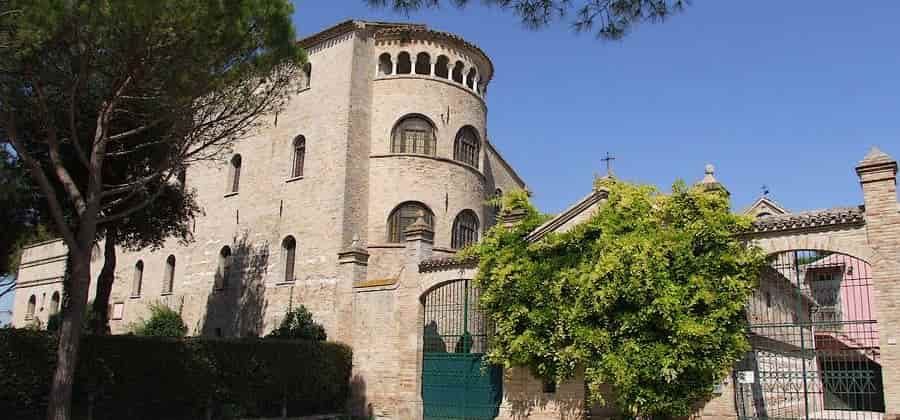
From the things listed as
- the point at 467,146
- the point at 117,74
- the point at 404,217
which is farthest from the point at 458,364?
the point at 467,146

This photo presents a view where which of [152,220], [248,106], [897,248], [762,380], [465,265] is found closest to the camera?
[897,248]

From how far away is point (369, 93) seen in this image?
26.0m

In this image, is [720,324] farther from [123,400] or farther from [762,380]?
[123,400]

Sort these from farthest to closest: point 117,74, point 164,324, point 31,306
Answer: point 31,306, point 164,324, point 117,74

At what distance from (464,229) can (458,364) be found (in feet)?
27.7

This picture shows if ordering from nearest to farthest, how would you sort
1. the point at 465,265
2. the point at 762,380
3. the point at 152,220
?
1. the point at 762,380
2. the point at 465,265
3. the point at 152,220

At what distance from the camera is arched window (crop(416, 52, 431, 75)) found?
26312 millimetres

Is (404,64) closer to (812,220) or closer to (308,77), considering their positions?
(308,77)

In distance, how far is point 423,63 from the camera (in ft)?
Result: 88.8

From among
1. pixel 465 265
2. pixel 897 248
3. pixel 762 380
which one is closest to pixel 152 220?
pixel 465 265

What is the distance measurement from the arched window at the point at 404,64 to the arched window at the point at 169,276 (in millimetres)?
13176

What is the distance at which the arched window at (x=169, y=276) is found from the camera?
30562mm

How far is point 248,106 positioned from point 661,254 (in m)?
9.18

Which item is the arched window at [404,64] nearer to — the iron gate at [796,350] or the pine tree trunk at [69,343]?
the iron gate at [796,350]
